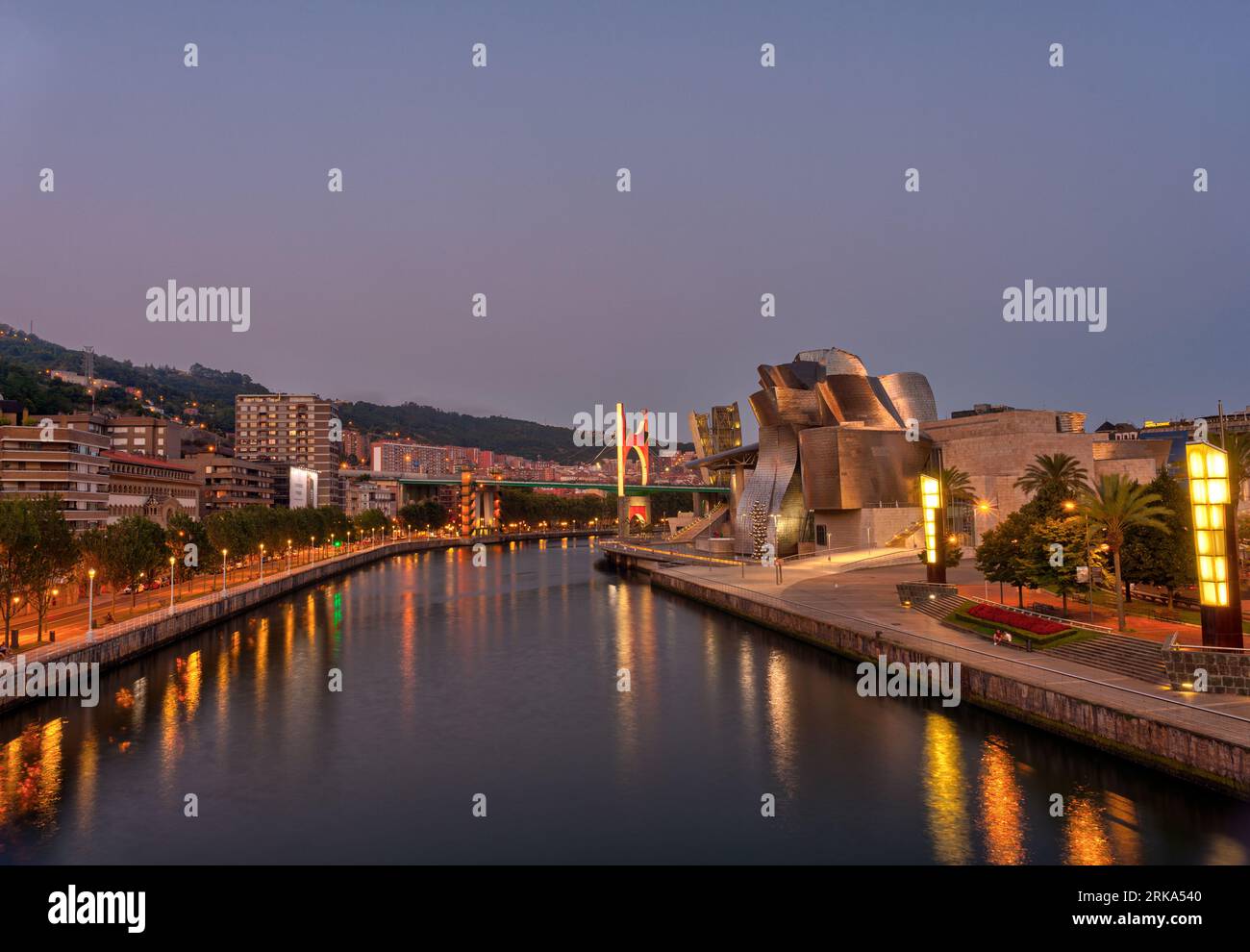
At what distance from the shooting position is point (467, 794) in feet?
69.3

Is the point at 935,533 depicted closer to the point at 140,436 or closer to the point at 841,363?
the point at 841,363

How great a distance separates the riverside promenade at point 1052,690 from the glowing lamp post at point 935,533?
2.87 metres

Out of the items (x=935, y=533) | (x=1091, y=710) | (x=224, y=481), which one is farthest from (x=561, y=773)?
(x=224, y=481)

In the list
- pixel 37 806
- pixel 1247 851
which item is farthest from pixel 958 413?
pixel 37 806

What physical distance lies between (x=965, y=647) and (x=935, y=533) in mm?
14010

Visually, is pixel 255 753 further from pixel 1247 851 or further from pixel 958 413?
pixel 958 413

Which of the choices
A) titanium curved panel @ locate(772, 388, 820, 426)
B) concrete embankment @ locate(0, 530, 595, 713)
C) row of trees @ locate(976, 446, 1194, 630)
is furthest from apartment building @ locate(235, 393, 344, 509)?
row of trees @ locate(976, 446, 1194, 630)

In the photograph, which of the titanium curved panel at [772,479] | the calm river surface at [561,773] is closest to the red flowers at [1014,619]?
the calm river surface at [561,773]

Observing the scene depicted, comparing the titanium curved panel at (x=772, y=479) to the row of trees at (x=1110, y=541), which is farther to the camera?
the titanium curved panel at (x=772, y=479)

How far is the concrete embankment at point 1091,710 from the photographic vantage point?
1767 centimetres

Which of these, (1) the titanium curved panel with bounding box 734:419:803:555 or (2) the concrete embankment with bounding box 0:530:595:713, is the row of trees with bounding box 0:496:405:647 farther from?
(1) the titanium curved panel with bounding box 734:419:803:555

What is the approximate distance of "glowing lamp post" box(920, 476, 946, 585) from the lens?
139 feet

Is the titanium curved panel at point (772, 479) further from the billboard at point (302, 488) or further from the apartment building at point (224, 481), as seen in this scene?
the billboard at point (302, 488)
